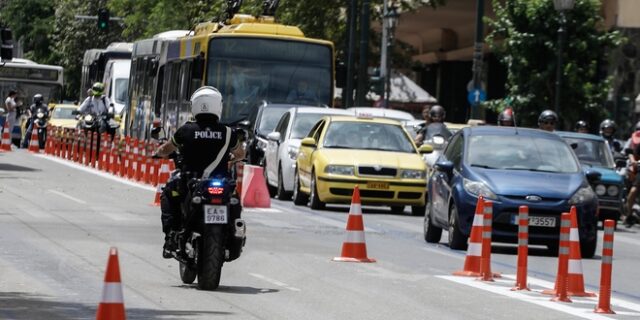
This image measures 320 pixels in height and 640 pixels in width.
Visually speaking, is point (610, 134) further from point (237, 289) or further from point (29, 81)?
point (29, 81)

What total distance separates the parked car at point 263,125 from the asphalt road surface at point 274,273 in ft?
23.0

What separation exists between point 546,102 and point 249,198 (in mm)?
12902

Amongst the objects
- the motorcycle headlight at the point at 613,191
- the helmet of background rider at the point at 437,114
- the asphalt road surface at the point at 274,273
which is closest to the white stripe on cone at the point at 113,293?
the asphalt road surface at the point at 274,273

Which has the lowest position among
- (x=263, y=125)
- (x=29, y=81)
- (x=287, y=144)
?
(x=287, y=144)

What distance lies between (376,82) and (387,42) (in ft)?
7.50

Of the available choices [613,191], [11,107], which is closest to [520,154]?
[613,191]

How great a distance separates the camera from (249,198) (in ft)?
87.9

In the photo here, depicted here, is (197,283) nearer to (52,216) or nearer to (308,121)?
(52,216)

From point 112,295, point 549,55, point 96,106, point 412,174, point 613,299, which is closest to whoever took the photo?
point 112,295

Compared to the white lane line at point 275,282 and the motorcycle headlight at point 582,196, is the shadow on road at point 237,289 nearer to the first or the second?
the white lane line at point 275,282

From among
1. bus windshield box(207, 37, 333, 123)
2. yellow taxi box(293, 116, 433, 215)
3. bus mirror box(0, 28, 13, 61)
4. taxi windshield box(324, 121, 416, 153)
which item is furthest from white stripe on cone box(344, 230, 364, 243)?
bus mirror box(0, 28, 13, 61)

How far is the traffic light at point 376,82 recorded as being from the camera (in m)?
51.3

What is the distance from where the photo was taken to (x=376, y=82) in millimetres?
54344

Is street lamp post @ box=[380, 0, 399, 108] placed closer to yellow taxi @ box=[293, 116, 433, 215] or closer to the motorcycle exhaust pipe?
yellow taxi @ box=[293, 116, 433, 215]
